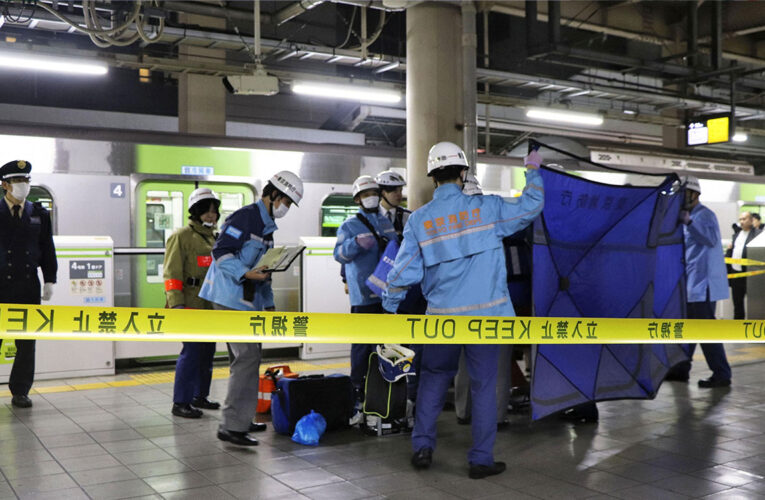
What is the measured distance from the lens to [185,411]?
238 inches

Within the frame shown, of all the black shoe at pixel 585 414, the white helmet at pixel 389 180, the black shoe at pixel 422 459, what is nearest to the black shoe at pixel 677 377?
the black shoe at pixel 585 414

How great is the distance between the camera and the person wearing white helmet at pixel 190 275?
19.7ft

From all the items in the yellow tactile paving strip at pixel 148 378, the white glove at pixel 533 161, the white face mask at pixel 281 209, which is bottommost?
the yellow tactile paving strip at pixel 148 378

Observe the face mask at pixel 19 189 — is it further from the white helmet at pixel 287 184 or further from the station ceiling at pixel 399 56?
the station ceiling at pixel 399 56

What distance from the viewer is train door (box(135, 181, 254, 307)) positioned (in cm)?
855

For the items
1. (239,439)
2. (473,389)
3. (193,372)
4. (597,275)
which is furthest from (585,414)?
(193,372)

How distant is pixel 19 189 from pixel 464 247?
3951mm

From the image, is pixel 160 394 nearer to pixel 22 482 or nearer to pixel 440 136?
pixel 22 482

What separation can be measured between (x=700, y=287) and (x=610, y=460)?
320 centimetres

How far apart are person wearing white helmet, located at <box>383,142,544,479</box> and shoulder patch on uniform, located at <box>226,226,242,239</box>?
1124 mm

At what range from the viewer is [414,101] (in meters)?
7.80

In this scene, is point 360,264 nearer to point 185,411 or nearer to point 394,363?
point 394,363

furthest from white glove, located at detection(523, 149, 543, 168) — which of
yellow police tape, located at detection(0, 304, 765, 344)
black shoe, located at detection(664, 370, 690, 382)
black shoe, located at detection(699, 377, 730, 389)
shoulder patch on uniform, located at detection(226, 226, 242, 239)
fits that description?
black shoe, located at detection(664, 370, 690, 382)

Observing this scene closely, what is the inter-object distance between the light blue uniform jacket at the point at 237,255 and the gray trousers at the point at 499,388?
5.17 ft
